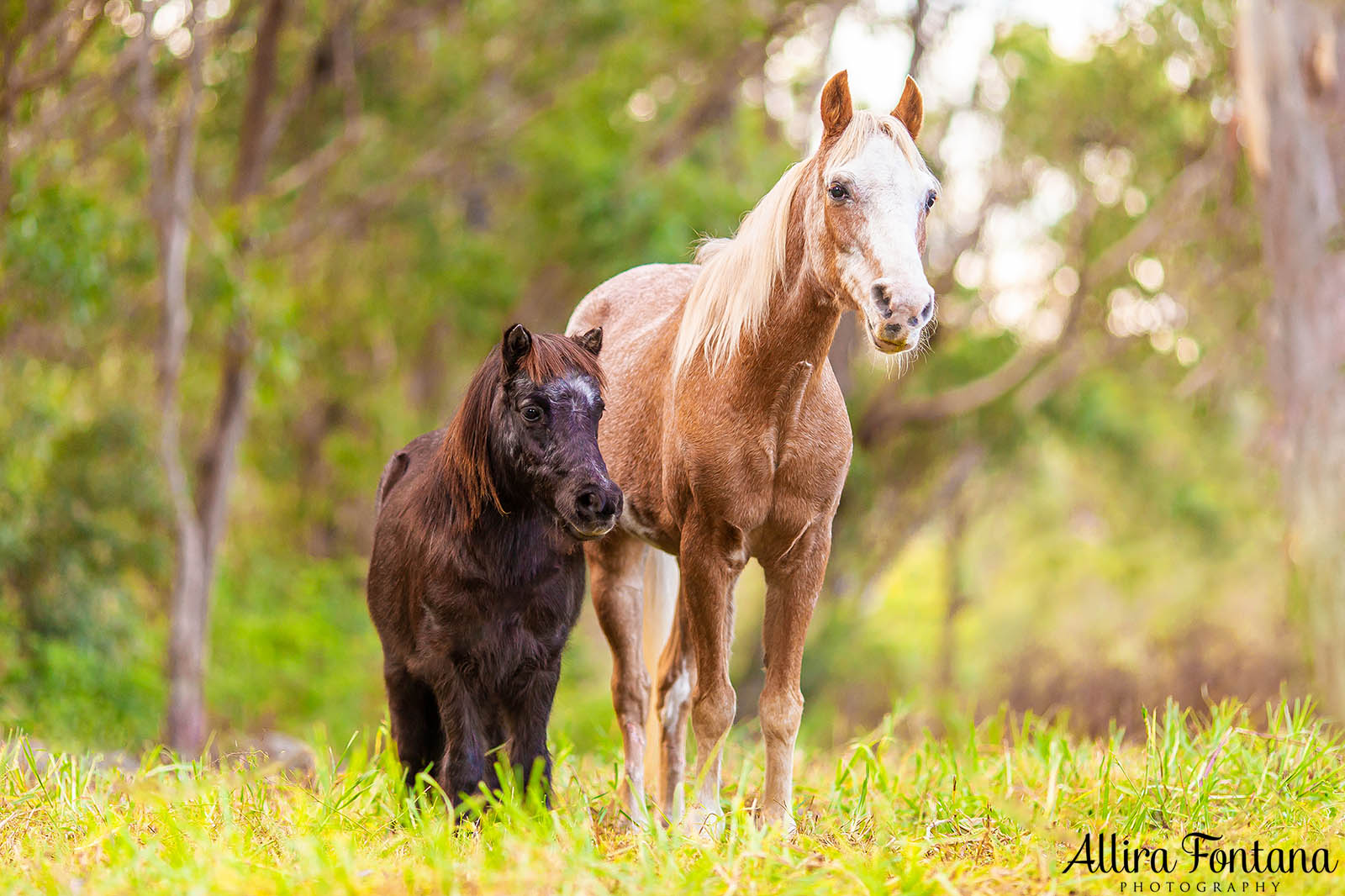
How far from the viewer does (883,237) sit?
3.83 m

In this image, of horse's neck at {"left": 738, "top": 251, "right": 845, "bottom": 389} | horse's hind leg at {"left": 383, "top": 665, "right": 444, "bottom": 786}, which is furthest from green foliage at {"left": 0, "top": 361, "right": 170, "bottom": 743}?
horse's neck at {"left": 738, "top": 251, "right": 845, "bottom": 389}

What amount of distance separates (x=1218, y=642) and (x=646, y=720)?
46.3 ft

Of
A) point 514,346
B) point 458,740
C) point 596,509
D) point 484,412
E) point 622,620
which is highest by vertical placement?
point 514,346

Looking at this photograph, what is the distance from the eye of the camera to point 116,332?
15.7 m

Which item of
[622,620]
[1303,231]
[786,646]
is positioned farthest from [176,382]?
[1303,231]

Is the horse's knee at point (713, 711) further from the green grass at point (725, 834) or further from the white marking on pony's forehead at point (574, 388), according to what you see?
the white marking on pony's forehead at point (574, 388)

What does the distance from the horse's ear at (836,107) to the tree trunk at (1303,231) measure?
27.1 feet

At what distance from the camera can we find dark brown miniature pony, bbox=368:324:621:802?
13.4 ft

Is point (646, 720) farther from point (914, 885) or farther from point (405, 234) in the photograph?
point (405, 234)

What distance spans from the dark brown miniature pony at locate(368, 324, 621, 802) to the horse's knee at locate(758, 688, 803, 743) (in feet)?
2.57

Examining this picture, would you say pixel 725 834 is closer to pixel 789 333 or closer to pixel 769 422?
pixel 769 422

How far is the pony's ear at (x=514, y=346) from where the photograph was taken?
4055 mm

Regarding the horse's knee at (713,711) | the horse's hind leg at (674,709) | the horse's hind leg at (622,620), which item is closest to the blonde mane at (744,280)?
the horse's hind leg at (622,620)

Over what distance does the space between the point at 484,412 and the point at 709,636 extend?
1.14 m
